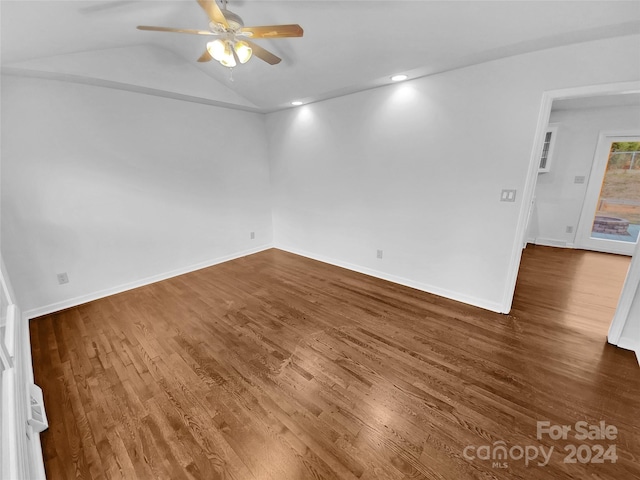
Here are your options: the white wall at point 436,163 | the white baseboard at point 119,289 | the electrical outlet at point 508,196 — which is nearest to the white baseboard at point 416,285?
the white wall at point 436,163

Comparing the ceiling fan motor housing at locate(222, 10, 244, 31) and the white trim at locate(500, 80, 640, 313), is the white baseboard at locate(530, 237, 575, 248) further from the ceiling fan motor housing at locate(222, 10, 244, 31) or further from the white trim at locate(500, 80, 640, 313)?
the ceiling fan motor housing at locate(222, 10, 244, 31)

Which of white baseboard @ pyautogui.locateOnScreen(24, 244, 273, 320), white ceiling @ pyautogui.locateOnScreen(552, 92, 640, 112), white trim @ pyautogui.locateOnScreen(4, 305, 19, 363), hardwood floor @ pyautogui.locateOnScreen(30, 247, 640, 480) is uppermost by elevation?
white ceiling @ pyautogui.locateOnScreen(552, 92, 640, 112)

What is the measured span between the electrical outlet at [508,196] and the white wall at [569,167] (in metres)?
3.45

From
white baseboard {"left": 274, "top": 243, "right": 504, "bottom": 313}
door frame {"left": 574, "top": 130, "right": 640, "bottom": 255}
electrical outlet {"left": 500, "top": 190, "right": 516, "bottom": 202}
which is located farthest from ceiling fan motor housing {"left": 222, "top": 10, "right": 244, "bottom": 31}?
door frame {"left": 574, "top": 130, "right": 640, "bottom": 255}

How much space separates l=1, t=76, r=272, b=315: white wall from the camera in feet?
8.73

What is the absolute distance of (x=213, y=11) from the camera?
5.08ft

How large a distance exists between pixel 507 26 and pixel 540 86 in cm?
65

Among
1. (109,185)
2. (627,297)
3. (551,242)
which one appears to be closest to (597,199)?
(551,242)

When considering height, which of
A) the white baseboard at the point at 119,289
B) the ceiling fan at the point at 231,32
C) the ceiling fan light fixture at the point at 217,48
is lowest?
the white baseboard at the point at 119,289

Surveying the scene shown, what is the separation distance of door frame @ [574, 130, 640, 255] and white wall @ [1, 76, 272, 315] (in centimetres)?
586

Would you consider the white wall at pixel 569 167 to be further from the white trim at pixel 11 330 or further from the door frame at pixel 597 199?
the white trim at pixel 11 330

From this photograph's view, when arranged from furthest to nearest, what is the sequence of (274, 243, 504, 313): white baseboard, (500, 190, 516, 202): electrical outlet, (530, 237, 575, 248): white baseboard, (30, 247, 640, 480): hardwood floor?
(530, 237, 575, 248): white baseboard
(274, 243, 504, 313): white baseboard
(500, 190, 516, 202): electrical outlet
(30, 247, 640, 480): hardwood floor

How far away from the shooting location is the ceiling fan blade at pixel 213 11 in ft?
4.83

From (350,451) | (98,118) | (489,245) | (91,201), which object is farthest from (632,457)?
(98,118)
